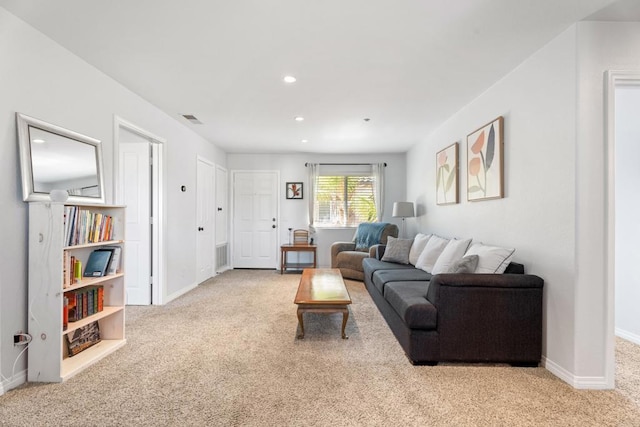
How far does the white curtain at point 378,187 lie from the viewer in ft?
22.2

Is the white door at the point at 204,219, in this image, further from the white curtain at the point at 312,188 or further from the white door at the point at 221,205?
the white curtain at the point at 312,188

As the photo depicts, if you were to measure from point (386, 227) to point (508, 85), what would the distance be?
3.37 m

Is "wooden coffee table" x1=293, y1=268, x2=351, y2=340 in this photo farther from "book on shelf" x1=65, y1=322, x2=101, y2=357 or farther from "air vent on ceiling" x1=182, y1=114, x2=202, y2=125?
"air vent on ceiling" x1=182, y1=114, x2=202, y2=125

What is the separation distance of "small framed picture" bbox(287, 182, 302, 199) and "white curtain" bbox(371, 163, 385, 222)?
155cm

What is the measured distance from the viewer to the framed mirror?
2227mm

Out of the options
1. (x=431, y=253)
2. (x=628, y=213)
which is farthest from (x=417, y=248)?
(x=628, y=213)

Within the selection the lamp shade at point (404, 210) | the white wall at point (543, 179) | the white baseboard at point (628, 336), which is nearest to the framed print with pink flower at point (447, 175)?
the white wall at point (543, 179)

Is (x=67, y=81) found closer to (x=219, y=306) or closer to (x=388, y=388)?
(x=219, y=306)

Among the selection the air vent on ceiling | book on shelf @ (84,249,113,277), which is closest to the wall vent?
the air vent on ceiling

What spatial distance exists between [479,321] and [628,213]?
82.4 inches

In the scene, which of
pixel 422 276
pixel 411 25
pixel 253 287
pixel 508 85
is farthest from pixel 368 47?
pixel 253 287

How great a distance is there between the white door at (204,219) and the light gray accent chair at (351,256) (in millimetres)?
2204

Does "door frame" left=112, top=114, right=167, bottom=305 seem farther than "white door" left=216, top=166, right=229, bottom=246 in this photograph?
No

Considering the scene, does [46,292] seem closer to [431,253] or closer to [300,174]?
[431,253]
